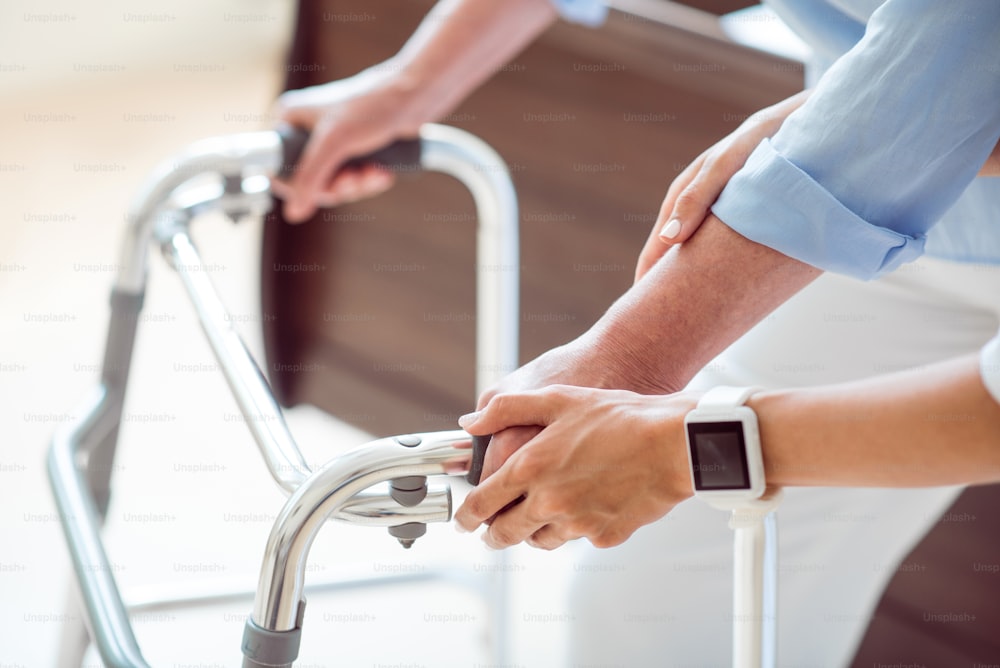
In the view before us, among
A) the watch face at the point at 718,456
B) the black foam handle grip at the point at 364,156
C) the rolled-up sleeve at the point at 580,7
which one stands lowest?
the black foam handle grip at the point at 364,156

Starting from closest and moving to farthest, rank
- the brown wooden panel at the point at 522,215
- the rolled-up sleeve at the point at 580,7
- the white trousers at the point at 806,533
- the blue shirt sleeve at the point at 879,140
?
the blue shirt sleeve at the point at 879,140
the white trousers at the point at 806,533
the rolled-up sleeve at the point at 580,7
the brown wooden panel at the point at 522,215

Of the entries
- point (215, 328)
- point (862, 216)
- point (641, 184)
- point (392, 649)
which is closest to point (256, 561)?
point (392, 649)

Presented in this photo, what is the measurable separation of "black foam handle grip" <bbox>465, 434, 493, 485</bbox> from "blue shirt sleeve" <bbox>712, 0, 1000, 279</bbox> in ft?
0.75

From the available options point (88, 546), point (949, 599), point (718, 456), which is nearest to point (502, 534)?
point (718, 456)

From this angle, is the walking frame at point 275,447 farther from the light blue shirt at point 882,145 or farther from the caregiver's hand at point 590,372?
the light blue shirt at point 882,145

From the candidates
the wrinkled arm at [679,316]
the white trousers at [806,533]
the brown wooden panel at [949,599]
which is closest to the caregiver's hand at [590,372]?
the wrinkled arm at [679,316]

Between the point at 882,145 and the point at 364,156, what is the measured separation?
2.12 feet

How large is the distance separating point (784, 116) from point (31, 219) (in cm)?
293

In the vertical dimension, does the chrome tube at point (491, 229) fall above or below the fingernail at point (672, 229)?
below

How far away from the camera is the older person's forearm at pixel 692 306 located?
747 mm

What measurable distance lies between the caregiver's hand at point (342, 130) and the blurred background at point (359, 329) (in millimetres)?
308

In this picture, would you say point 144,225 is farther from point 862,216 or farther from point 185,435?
point 185,435

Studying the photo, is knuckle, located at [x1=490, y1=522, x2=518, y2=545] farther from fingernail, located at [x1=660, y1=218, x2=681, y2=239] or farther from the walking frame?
fingernail, located at [x1=660, y1=218, x2=681, y2=239]

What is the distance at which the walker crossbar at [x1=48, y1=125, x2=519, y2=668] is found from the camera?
2.13 feet
